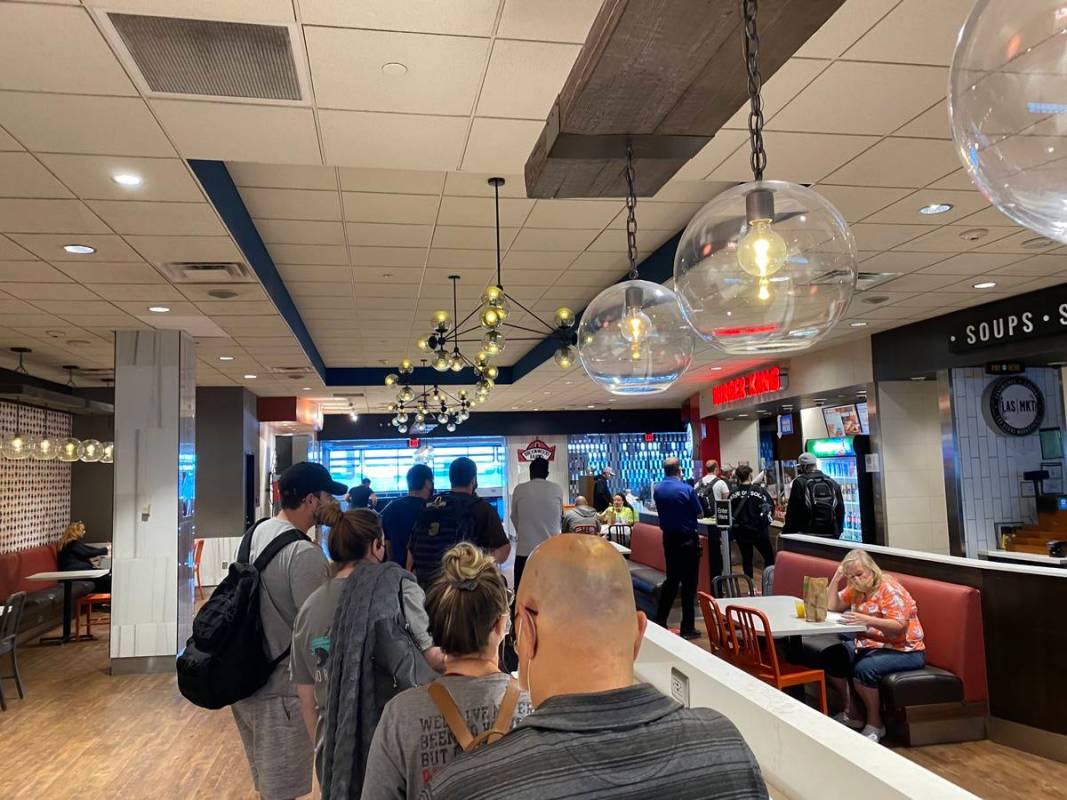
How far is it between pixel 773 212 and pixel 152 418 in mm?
7059

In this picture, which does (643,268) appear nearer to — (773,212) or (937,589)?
(937,589)

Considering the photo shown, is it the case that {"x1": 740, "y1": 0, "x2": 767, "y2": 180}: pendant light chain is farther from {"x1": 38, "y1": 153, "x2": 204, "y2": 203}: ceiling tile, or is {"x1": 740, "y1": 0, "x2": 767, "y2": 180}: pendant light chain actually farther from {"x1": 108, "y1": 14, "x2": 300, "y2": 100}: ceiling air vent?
{"x1": 38, "y1": 153, "x2": 204, "y2": 203}: ceiling tile

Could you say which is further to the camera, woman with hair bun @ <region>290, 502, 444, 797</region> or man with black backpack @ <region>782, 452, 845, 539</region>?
man with black backpack @ <region>782, 452, 845, 539</region>

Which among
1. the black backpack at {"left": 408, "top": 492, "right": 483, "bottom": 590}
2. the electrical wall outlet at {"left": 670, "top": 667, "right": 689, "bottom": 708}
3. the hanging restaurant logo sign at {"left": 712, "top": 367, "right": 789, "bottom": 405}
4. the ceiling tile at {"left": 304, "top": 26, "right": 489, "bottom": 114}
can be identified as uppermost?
the ceiling tile at {"left": 304, "top": 26, "right": 489, "bottom": 114}

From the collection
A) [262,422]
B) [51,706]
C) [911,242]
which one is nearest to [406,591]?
[911,242]

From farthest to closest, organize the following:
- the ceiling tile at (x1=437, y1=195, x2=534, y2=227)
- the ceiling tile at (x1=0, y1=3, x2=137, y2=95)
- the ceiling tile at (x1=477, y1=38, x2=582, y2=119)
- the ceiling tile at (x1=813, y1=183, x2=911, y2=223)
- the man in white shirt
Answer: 1. the man in white shirt
2. the ceiling tile at (x1=437, y1=195, x2=534, y2=227)
3. the ceiling tile at (x1=813, y1=183, x2=911, y2=223)
4. the ceiling tile at (x1=477, y1=38, x2=582, y2=119)
5. the ceiling tile at (x1=0, y1=3, x2=137, y2=95)

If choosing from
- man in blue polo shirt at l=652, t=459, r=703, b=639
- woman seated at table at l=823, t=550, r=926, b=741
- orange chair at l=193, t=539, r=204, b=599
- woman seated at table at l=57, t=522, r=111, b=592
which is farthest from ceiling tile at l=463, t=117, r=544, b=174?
orange chair at l=193, t=539, r=204, b=599

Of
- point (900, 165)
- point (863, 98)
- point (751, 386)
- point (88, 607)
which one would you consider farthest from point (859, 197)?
point (88, 607)

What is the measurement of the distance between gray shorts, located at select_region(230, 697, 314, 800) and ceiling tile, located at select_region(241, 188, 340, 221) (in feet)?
10.00

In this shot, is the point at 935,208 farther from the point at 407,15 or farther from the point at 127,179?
the point at 127,179

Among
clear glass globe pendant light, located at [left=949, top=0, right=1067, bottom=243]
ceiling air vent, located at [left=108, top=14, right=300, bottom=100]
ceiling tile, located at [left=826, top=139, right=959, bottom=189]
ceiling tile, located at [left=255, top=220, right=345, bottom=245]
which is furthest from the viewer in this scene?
ceiling tile, located at [left=255, top=220, right=345, bottom=245]

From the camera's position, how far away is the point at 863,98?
3299 millimetres

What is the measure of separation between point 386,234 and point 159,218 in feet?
5.50

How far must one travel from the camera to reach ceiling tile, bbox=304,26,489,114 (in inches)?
105
